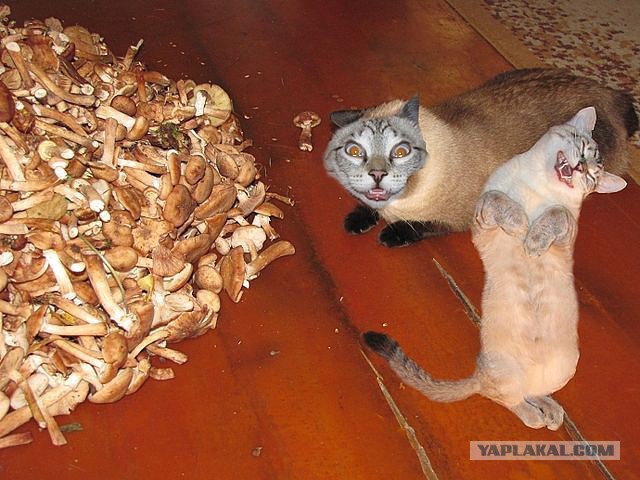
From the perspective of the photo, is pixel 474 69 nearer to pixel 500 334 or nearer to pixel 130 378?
pixel 500 334

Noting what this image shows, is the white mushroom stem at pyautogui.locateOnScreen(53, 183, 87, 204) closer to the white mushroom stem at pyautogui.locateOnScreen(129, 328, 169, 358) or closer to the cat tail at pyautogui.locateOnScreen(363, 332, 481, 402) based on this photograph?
the white mushroom stem at pyautogui.locateOnScreen(129, 328, 169, 358)

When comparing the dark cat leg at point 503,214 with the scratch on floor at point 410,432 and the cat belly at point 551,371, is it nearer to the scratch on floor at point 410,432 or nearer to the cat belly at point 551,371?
the cat belly at point 551,371

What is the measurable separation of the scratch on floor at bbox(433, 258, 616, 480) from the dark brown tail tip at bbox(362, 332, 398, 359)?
0.21 metres

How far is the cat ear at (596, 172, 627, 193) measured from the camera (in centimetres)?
131

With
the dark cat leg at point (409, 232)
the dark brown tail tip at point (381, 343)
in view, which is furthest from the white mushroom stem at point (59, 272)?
the dark cat leg at point (409, 232)

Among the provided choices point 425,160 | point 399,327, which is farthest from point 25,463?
point 425,160

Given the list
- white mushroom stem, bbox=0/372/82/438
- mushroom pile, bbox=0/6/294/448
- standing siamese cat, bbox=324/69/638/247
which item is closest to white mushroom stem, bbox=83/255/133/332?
mushroom pile, bbox=0/6/294/448

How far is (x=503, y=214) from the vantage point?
49.3 inches

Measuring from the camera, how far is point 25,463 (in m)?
1.04

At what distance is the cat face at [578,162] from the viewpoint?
50.4 inches

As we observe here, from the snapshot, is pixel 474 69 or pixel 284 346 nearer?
pixel 284 346

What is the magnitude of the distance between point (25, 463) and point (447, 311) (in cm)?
81

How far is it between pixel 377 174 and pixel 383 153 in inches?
Answer: 1.9

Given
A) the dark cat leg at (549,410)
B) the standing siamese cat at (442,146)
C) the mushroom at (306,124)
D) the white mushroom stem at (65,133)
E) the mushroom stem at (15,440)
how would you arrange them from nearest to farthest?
1. the mushroom stem at (15,440)
2. the dark cat leg at (549,410)
3. the white mushroom stem at (65,133)
4. the standing siamese cat at (442,146)
5. the mushroom at (306,124)
